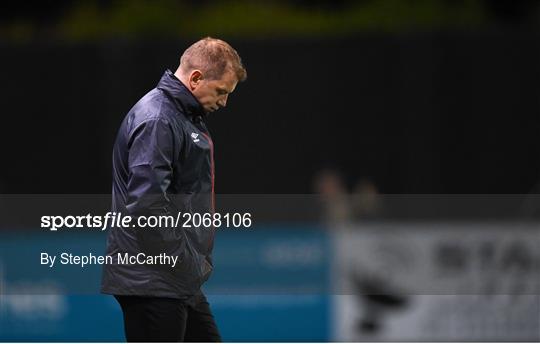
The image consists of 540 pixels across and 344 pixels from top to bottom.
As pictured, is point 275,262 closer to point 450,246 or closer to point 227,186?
point 450,246

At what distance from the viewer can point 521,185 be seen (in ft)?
40.0

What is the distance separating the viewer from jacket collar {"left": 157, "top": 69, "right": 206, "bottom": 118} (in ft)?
16.1

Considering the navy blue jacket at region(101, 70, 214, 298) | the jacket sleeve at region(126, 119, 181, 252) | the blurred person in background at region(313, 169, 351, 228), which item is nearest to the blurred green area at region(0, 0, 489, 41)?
the blurred person in background at region(313, 169, 351, 228)

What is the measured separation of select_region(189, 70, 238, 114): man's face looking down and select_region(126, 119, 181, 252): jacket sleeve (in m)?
0.24

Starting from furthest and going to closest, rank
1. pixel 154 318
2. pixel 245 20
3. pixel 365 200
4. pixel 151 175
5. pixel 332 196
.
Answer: pixel 245 20 < pixel 365 200 < pixel 332 196 < pixel 154 318 < pixel 151 175

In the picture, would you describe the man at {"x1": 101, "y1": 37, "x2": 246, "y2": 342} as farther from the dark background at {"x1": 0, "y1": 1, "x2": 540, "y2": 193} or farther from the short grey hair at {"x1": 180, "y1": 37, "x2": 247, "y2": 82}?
the dark background at {"x1": 0, "y1": 1, "x2": 540, "y2": 193}

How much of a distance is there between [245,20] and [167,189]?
26.2 feet

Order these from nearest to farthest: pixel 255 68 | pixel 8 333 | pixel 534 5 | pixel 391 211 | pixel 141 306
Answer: pixel 141 306
pixel 8 333
pixel 391 211
pixel 255 68
pixel 534 5

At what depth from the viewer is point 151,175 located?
4672 millimetres

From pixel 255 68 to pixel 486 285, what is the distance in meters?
3.28

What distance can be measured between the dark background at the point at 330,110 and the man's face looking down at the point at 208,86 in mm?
6926

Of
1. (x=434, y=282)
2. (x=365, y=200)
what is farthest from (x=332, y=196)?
(x=434, y=282)

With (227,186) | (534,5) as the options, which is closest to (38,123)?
(227,186)

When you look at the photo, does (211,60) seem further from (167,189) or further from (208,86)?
(167,189)
